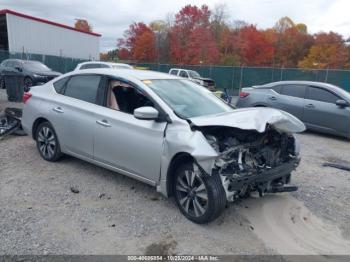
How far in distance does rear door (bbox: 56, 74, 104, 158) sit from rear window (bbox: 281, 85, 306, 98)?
22.2ft

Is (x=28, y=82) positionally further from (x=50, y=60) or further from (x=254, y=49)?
(x=254, y=49)

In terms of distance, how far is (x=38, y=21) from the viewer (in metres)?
33.2

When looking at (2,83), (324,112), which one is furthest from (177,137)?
(2,83)

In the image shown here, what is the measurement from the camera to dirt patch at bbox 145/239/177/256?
130 inches

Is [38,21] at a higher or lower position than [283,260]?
higher

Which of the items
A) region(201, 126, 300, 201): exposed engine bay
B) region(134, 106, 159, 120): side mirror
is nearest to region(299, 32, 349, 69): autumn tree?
region(201, 126, 300, 201): exposed engine bay

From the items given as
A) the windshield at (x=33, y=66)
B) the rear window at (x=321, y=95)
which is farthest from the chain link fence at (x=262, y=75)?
the windshield at (x=33, y=66)

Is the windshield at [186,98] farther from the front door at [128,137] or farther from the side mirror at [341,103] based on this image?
the side mirror at [341,103]

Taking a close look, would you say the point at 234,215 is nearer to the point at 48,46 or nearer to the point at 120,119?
the point at 120,119

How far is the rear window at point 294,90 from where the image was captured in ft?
32.1

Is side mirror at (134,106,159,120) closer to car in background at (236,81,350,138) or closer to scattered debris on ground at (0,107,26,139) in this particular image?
scattered debris on ground at (0,107,26,139)

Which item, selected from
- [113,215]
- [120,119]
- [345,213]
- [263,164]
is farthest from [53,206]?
[345,213]

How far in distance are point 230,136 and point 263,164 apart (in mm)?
536

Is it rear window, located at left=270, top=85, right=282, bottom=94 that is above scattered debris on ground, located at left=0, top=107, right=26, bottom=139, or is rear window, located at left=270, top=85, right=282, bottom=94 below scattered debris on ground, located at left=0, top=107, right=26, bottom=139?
above
